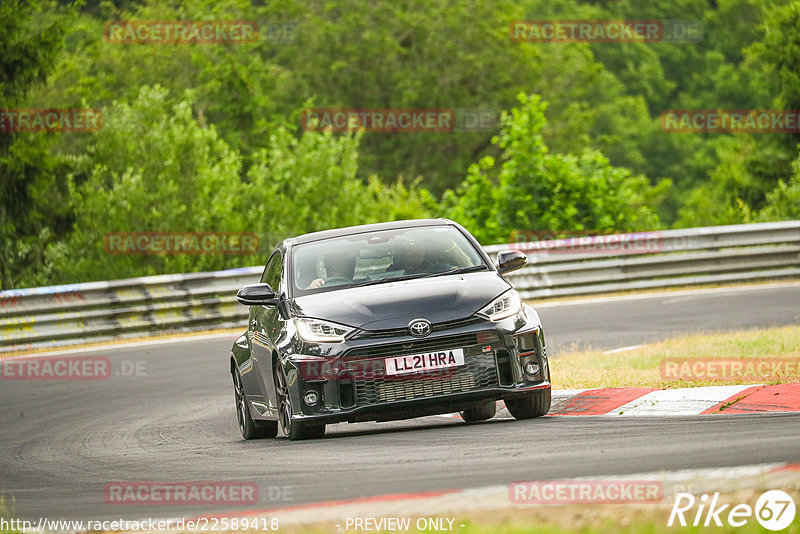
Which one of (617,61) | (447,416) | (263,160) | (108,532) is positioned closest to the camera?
(108,532)

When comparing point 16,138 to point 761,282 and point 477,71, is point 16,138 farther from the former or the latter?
point 477,71

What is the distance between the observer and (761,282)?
23.0 metres

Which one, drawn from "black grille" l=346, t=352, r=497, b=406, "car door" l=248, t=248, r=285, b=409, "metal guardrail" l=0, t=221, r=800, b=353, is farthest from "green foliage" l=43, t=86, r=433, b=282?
"black grille" l=346, t=352, r=497, b=406

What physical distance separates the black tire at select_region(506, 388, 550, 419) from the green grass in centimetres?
134

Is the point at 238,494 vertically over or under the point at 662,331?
over

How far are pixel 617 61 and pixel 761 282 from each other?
7115 centimetres

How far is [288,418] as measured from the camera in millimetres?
9469

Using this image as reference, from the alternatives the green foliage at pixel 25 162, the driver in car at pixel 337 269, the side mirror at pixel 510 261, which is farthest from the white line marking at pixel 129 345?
the green foliage at pixel 25 162

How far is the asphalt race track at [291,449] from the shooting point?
6801 mm

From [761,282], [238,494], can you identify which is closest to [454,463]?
[238,494]

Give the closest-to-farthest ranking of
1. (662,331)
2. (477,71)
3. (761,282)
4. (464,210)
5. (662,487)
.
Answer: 1. (662,487)
2. (662,331)
3. (761,282)
4. (464,210)
5. (477,71)

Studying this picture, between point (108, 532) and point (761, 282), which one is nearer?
point (108, 532)

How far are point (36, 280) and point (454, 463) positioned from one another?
24.1 metres

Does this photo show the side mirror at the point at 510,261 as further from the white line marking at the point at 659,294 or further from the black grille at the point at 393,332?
the white line marking at the point at 659,294
